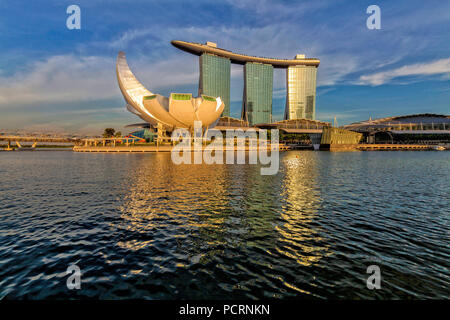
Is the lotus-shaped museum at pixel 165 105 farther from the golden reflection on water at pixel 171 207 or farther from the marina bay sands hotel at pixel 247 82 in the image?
the marina bay sands hotel at pixel 247 82

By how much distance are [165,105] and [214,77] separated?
9803 cm

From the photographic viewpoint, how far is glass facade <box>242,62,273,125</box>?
19112cm

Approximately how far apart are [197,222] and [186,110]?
283ft

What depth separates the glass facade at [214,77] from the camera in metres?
176

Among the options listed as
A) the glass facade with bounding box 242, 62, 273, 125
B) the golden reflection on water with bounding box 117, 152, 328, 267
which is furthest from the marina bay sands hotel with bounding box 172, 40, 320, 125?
the golden reflection on water with bounding box 117, 152, 328, 267

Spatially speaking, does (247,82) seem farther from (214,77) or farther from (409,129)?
(409,129)

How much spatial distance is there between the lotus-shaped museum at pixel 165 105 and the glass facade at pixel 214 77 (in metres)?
78.2

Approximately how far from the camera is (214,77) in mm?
179500

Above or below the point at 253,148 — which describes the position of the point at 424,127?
above

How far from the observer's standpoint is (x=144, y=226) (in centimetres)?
1114

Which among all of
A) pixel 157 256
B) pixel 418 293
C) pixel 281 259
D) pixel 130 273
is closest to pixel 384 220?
pixel 418 293

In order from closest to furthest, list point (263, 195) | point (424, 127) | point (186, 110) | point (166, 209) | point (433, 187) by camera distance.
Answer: point (166, 209) < point (263, 195) < point (433, 187) < point (186, 110) < point (424, 127)

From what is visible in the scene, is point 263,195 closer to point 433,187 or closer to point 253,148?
point 433,187

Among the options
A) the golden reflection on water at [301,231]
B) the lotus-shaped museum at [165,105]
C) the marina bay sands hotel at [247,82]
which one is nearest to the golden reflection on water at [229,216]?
the golden reflection on water at [301,231]
